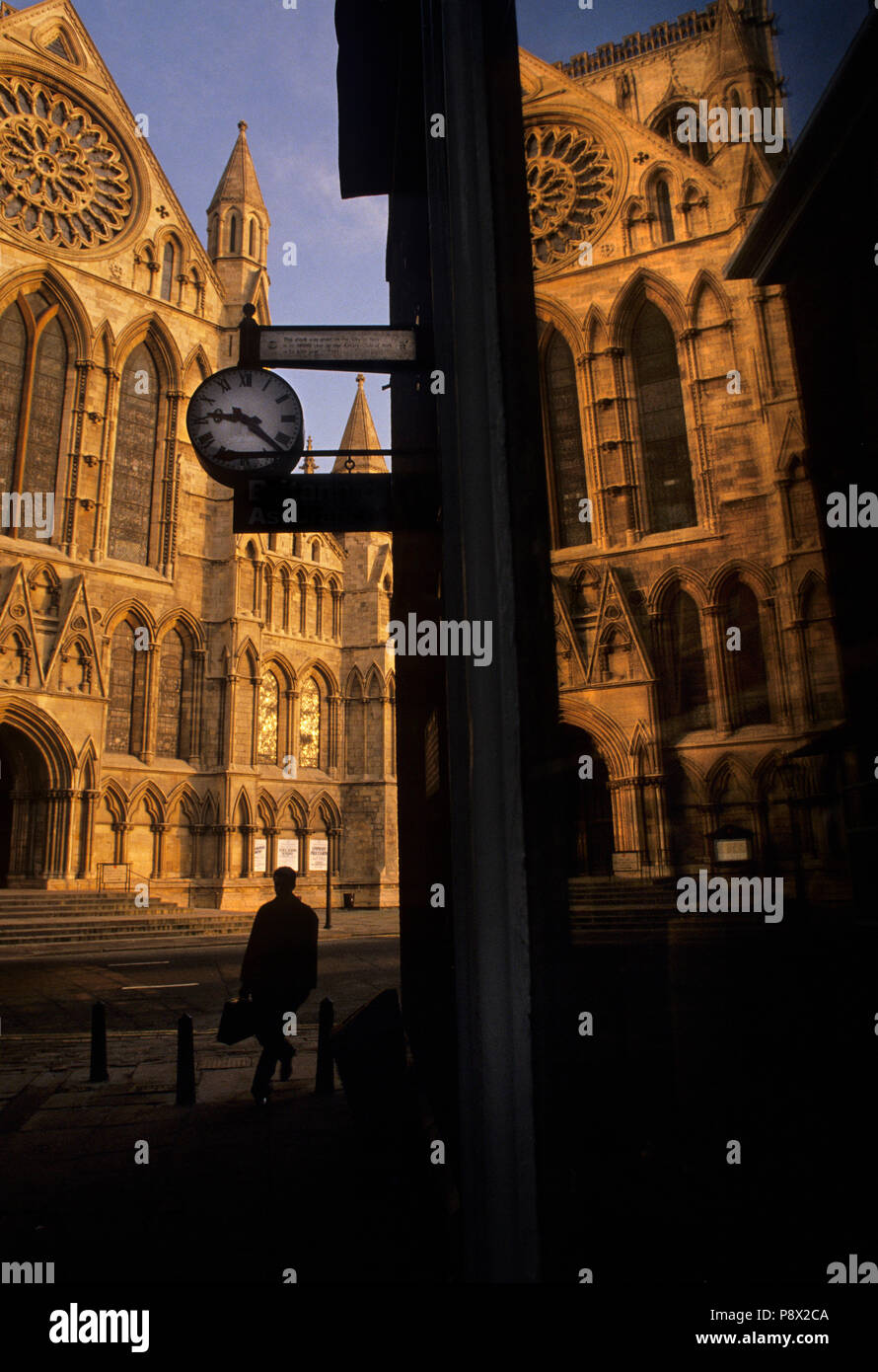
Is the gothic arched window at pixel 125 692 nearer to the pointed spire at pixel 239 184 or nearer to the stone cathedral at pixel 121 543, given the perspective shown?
the stone cathedral at pixel 121 543

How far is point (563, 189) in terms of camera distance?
2154mm

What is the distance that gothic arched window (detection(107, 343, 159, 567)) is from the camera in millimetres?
26219

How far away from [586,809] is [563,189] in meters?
1.59

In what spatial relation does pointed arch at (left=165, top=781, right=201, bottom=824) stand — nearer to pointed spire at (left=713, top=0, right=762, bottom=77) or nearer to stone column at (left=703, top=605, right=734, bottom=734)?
stone column at (left=703, top=605, right=734, bottom=734)

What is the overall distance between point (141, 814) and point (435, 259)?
24.6m

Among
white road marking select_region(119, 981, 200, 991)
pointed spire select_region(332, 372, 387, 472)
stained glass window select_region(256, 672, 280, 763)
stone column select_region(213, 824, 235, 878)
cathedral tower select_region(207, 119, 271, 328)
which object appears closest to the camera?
white road marking select_region(119, 981, 200, 991)

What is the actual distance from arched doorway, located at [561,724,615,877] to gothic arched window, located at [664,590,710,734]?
0.23 meters

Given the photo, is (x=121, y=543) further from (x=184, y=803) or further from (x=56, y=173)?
(x=56, y=173)

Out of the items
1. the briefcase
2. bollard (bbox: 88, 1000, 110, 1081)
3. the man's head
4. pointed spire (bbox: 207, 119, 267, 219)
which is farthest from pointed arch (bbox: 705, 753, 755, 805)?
pointed spire (bbox: 207, 119, 267, 219)

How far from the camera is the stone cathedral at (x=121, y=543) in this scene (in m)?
23.0

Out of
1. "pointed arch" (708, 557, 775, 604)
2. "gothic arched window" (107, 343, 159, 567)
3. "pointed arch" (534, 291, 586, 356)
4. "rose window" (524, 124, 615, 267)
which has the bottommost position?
"pointed arch" (708, 557, 775, 604)

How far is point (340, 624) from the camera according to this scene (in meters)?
33.5

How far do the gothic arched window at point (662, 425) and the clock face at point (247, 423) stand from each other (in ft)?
9.19
